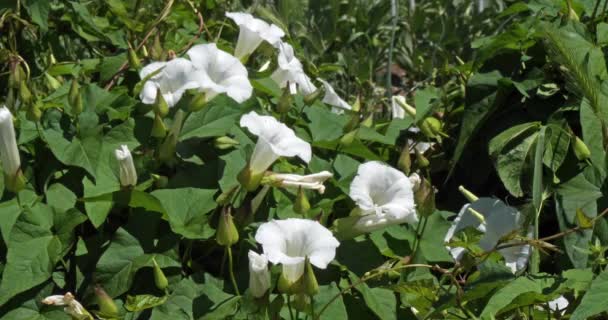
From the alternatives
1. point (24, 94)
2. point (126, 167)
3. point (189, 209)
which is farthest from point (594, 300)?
point (24, 94)

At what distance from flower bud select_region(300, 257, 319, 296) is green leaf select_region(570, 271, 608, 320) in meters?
0.39

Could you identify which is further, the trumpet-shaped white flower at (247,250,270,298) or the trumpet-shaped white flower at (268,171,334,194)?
the trumpet-shaped white flower at (268,171,334,194)

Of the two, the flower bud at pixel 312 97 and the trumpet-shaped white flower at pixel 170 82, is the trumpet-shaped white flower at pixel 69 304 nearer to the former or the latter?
the trumpet-shaped white flower at pixel 170 82

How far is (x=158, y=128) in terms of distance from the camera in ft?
5.47

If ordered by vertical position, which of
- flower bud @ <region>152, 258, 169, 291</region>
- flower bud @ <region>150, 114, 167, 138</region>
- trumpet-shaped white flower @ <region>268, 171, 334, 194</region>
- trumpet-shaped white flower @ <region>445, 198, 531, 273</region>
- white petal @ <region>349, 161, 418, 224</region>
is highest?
flower bud @ <region>150, 114, 167, 138</region>

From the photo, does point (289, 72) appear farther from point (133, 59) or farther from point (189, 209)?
point (189, 209)

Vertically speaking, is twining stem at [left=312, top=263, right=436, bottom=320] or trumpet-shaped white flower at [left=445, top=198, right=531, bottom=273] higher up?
twining stem at [left=312, top=263, right=436, bottom=320]

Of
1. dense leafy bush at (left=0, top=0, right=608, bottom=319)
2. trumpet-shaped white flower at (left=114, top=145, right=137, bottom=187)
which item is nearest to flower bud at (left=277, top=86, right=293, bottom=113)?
dense leafy bush at (left=0, top=0, right=608, bottom=319)

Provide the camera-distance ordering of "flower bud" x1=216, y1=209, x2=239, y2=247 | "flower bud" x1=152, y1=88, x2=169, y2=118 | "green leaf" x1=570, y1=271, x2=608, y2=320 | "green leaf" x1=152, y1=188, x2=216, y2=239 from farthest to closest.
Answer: "flower bud" x1=152, y1=88, x2=169, y2=118 → "green leaf" x1=152, y1=188, x2=216, y2=239 → "flower bud" x1=216, y1=209, x2=239, y2=247 → "green leaf" x1=570, y1=271, x2=608, y2=320

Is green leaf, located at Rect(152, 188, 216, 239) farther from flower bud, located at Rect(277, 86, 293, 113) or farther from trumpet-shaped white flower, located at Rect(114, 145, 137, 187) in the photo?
flower bud, located at Rect(277, 86, 293, 113)

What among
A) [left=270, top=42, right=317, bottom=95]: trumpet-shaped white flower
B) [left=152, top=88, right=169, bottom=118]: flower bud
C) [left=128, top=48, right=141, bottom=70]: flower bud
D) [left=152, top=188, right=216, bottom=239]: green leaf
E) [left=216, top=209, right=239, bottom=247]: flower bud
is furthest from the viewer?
[left=270, top=42, right=317, bottom=95]: trumpet-shaped white flower

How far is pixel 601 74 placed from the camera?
6.06ft

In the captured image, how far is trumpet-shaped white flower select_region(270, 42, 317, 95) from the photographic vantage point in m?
1.99

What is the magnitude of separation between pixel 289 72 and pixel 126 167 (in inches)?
21.6
